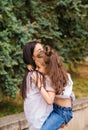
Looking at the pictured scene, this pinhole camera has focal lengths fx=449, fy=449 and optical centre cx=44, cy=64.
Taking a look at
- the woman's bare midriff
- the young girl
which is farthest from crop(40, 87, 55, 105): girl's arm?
the woman's bare midriff

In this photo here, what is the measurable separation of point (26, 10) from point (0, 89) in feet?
6.64

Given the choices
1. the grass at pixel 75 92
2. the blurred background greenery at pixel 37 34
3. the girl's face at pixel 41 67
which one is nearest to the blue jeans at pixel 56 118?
the girl's face at pixel 41 67

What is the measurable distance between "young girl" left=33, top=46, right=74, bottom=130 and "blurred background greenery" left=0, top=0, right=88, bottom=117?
2.33 meters

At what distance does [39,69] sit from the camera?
395 centimetres

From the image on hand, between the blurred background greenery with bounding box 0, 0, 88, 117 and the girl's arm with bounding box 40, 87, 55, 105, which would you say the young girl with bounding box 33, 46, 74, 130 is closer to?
the girl's arm with bounding box 40, 87, 55, 105

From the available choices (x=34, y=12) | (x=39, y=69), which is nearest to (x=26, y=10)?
→ (x=34, y=12)

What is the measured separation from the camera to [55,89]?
3867mm

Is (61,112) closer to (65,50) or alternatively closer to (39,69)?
(39,69)

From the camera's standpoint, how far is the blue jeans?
13.0 feet

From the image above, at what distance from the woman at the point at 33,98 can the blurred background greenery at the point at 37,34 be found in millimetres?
2257

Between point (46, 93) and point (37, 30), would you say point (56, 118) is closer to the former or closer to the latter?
point (46, 93)

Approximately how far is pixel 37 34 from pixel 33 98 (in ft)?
13.9

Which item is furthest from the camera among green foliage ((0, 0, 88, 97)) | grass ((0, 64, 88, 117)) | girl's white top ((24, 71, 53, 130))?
grass ((0, 64, 88, 117))

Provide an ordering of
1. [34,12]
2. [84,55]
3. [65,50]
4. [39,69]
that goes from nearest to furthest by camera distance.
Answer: [39,69] < [34,12] < [65,50] < [84,55]
